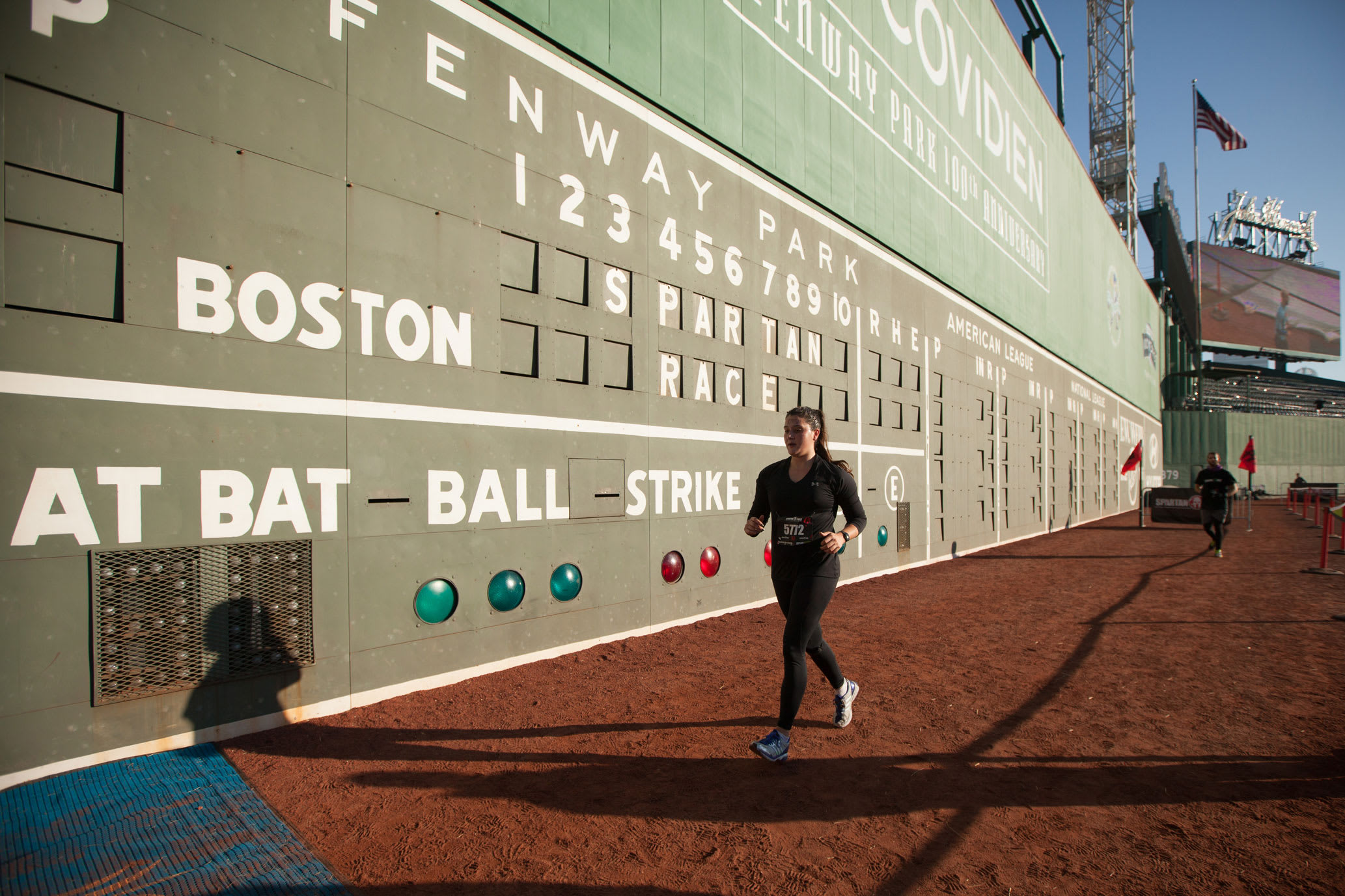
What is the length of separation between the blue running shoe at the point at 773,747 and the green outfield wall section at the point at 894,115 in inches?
237

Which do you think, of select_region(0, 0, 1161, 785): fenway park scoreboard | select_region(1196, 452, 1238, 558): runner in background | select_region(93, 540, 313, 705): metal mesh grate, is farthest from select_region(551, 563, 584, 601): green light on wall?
select_region(1196, 452, 1238, 558): runner in background

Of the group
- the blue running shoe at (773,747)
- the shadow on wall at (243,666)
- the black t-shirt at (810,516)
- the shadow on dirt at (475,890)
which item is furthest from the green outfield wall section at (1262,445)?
the shadow on wall at (243,666)

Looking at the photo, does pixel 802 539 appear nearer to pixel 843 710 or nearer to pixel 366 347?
pixel 843 710

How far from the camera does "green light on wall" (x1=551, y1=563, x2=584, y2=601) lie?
20.0 ft

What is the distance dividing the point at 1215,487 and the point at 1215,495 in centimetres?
18

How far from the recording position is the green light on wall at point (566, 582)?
609cm

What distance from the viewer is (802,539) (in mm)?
3943

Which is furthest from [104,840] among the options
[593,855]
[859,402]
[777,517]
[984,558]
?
[984,558]

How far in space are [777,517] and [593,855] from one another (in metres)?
2.01

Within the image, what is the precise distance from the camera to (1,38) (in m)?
3.45

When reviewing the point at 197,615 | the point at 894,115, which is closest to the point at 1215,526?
the point at 894,115

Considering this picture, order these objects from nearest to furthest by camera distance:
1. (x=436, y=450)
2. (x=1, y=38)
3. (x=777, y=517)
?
(x=1, y=38) → (x=777, y=517) → (x=436, y=450)

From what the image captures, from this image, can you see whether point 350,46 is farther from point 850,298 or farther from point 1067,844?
point 850,298

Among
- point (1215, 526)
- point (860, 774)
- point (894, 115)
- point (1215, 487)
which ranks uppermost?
point (894, 115)
